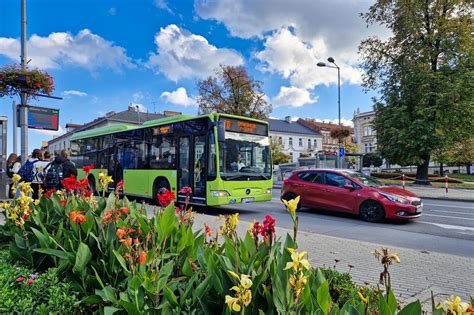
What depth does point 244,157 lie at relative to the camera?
11930 millimetres

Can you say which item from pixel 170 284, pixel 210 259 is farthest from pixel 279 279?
pixel 170 284

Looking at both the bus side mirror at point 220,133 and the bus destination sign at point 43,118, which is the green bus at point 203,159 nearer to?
the bus side mirror at point 220,133

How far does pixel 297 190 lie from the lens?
43.5ft

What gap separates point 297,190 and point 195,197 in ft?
13.1

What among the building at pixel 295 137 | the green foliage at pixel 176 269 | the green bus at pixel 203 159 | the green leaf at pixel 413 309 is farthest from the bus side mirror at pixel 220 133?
the building at pixel 295 137

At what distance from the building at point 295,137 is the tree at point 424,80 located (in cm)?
4814

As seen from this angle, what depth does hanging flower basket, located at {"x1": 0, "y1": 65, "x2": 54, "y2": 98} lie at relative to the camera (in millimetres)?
8383

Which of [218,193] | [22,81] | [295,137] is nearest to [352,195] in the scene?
[218,193]

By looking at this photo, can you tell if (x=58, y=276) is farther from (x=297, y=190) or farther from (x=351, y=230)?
(x=297, y=190)

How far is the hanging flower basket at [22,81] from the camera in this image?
838 centimetres

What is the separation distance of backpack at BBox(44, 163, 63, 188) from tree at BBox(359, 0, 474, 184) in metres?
25.3

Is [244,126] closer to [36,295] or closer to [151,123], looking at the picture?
[151,123]

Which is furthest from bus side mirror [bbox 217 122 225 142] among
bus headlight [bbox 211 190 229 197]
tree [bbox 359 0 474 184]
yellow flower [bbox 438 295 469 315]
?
tree [bbox 359 0 474 184]

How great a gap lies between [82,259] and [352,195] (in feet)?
33.1
